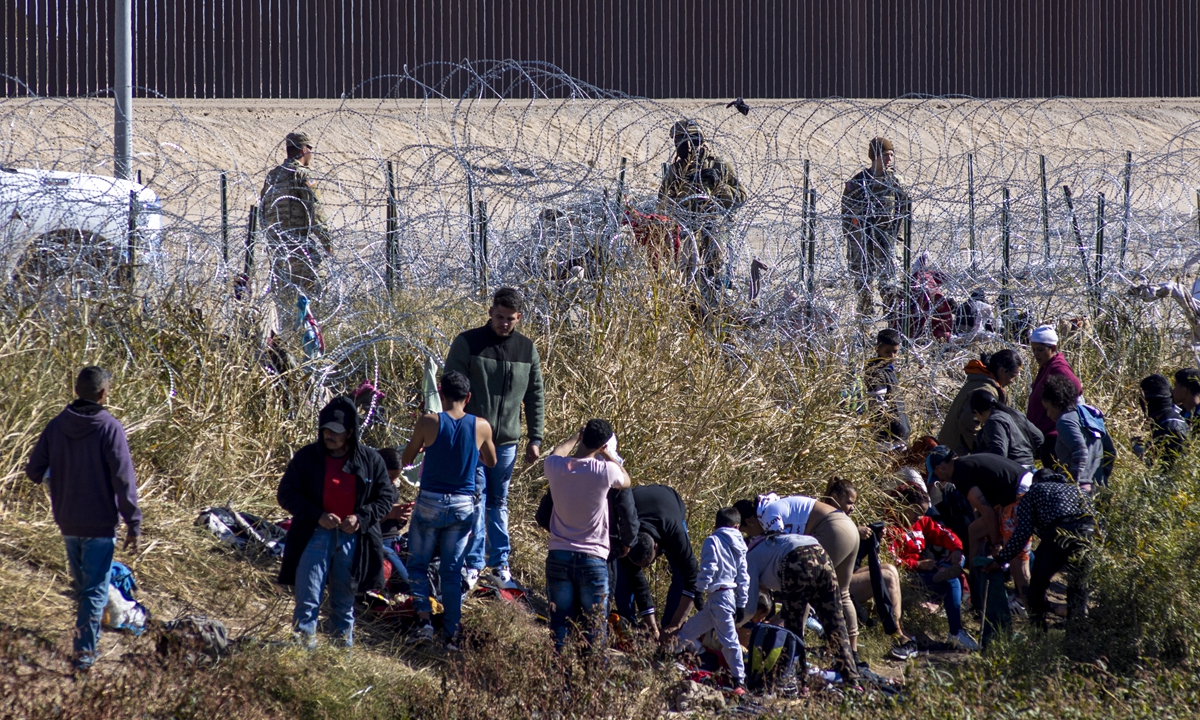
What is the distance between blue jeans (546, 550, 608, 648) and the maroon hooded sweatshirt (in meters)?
3.66

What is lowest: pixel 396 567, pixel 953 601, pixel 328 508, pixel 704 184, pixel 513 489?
pixel 953 601

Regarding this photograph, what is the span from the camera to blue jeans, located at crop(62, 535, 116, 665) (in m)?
5.36

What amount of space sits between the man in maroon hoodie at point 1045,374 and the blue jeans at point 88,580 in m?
5.88

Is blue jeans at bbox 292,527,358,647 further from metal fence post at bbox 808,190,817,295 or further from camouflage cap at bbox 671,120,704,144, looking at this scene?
metal fence post at bbox 808,190,817,295

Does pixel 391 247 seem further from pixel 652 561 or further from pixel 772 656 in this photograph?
pixel 772 656

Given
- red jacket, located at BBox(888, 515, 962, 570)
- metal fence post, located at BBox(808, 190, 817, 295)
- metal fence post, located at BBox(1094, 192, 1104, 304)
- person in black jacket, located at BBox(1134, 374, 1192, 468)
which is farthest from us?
metal fence post, located at BBox(1094, 192, 1104, 304)

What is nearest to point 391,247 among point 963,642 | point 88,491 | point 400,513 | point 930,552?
point 400,513

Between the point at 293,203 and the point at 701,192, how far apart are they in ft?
10.5

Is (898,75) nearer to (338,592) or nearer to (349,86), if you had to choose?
(349,86)

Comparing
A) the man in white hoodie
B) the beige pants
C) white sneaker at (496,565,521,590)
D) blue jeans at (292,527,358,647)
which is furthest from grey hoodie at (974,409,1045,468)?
blue jeans at (292,527,358,647)

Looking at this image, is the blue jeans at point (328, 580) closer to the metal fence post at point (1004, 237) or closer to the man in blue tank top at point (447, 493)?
the man in blue tank top at point (447, 493)

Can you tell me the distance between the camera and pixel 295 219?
9.91 m

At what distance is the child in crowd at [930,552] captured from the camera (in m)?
7.57

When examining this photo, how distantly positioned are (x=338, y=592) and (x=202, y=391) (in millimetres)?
2273
